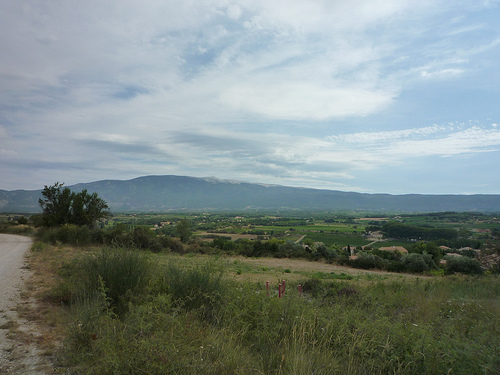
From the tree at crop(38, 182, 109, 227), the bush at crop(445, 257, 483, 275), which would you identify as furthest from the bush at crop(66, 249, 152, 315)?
the tree at crop(38, 182, 109, 227)

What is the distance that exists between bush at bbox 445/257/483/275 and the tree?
116 ft

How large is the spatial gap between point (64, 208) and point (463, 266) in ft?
128

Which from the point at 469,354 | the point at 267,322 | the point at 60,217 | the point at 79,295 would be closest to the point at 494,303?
the point at 469,354

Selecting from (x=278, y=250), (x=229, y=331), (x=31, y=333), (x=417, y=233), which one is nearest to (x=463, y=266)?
(x=278, y=250)

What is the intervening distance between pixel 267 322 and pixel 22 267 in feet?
44.6

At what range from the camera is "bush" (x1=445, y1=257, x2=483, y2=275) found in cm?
2362

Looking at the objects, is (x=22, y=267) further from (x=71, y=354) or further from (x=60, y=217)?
(x=60, y=217)

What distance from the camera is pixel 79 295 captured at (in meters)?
6.81

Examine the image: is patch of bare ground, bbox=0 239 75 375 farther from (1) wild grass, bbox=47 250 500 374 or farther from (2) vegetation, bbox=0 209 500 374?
(1) wild grass, bbox=47 250 500 374

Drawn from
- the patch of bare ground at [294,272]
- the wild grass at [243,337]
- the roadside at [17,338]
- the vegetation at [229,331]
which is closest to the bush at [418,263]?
the patch of bare ground at [294,272]

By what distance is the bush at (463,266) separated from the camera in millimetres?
23625

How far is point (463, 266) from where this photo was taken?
24.6 metres

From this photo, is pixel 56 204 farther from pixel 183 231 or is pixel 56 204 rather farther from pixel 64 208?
pixel 183 231

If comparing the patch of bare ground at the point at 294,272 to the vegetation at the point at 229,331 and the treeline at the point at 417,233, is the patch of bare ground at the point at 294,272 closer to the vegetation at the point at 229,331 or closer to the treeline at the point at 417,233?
the vegetation at the point at 229,331
